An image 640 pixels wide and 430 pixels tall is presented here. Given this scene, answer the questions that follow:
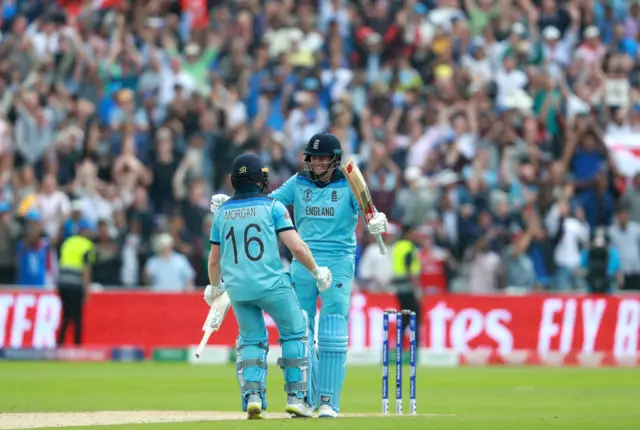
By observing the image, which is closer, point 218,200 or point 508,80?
point 218,200

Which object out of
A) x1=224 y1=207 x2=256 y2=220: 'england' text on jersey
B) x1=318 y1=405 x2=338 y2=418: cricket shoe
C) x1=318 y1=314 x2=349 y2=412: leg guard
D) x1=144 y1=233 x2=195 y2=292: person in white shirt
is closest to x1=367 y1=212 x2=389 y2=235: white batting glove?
x1=318 y1=314 x2=349 y2=412: leg guard

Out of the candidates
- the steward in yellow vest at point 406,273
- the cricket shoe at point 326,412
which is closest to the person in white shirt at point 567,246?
the steward in yellow vest at point 406,273

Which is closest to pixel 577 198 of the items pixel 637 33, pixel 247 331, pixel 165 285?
pixel 637 33

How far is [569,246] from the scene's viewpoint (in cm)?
2608

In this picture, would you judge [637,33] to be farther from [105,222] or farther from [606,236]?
[105,222]

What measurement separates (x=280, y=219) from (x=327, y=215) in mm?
729

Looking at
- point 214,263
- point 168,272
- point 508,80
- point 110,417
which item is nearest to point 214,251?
point 214,263

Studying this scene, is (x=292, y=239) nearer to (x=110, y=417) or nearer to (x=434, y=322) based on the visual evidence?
(x=110, y=417)

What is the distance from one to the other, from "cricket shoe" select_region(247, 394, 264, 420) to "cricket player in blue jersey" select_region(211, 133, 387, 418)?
1.90 ft

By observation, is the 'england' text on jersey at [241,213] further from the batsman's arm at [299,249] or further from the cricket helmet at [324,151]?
the cricket helmet at [324,151]

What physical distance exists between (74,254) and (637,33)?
12.9 metres

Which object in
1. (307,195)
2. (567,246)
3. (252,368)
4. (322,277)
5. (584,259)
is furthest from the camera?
(567,246)

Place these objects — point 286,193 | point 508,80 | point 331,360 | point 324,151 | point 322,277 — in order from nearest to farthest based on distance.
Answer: point 322,277 → point 331,360 → point 324,151 → point 286,193 → point 508,80

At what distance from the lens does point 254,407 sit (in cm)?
1273
